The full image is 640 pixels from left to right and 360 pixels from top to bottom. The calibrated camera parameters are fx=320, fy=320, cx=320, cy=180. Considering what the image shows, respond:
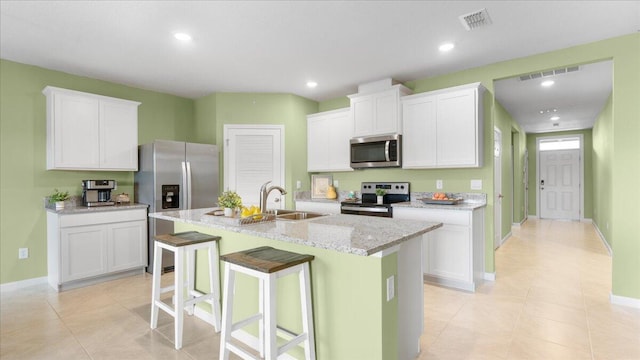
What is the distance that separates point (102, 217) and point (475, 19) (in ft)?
14.4

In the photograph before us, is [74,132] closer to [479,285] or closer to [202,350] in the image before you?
[202,350]

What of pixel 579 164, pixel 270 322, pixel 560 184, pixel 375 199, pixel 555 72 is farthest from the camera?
pixel 560 184

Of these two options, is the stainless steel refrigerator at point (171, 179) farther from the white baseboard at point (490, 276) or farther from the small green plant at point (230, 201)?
the white baseboard at point (490, 276)

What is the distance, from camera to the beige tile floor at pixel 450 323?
88.7 inches

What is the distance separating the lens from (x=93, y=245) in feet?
12.1

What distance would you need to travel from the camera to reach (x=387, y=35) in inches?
119

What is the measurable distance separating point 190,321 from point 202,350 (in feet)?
1.74

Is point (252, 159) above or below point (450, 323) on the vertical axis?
above

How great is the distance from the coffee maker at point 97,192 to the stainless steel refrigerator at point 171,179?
1.29 feet

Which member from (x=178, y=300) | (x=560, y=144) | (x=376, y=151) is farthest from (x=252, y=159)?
(x=560, y=144)

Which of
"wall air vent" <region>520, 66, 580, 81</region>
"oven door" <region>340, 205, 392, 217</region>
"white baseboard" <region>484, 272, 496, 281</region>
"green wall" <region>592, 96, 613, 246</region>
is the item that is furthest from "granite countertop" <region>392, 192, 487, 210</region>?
"green wall" <region>592, 96, 613, 246</region>

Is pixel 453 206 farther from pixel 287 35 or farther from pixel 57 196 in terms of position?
pixel 57 196

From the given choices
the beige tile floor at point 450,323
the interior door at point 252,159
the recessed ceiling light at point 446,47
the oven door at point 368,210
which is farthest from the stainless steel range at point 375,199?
the recessed ceiling light at point 446,47

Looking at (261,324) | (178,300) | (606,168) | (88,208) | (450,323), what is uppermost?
(606,168)
